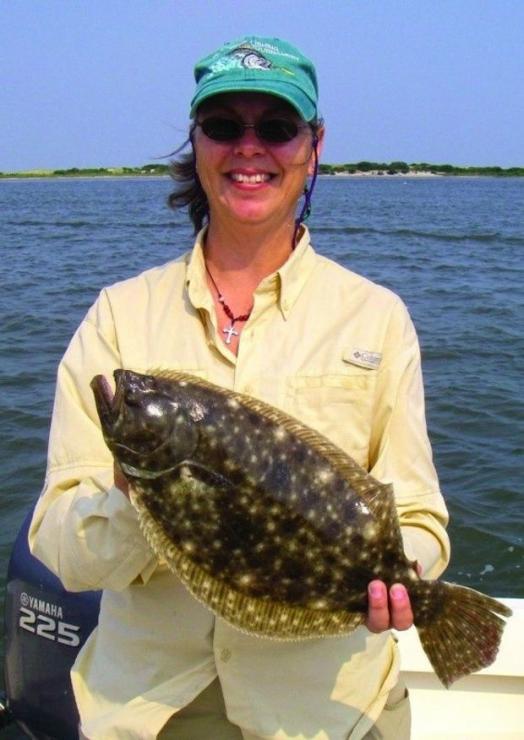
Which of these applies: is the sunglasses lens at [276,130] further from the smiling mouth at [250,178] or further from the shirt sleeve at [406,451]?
the shirt sleeve at [406,451]

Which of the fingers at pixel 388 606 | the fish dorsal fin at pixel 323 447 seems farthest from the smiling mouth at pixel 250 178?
the fingers at pixel 388 606

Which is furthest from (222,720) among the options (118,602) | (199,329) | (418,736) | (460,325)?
(460,325)

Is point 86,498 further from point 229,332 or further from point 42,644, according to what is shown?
point 42,644

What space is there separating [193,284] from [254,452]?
2.65ft

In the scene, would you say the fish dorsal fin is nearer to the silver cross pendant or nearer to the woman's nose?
the silver cross pendant

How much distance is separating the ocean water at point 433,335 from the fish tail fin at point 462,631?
4181mm

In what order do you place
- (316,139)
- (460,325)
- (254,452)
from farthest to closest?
(460,325)
(316,139)
(254,452)

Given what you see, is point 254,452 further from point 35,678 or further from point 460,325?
point 460,325

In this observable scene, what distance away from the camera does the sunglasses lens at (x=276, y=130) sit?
114 inches

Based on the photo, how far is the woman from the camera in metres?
2.80

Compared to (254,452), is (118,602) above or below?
below

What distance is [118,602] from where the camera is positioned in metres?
2.91

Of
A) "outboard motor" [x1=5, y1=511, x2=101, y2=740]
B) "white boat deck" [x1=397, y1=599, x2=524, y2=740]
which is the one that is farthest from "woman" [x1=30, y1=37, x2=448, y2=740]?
"white boat deck" [x1=397, y1=599, x2=524, y2=740]

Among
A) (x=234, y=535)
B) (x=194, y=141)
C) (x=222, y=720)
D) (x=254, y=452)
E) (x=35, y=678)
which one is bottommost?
(x=35, y=678)
